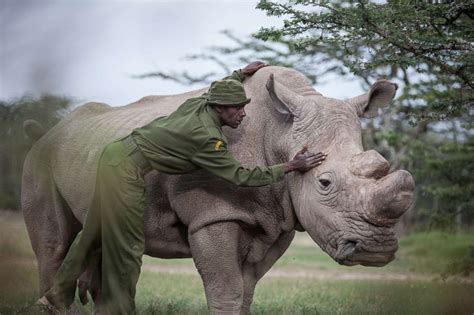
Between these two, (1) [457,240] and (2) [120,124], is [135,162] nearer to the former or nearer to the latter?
(2) [120,124]

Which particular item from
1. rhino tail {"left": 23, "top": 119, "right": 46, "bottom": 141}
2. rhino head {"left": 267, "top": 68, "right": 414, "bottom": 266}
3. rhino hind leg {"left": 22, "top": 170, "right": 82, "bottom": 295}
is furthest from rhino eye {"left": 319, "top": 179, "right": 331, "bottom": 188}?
rhino hind leg {"left": 22, "top": 170, "right": 82, "bottom": 295}

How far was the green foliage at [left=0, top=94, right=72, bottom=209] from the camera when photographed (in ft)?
16.9

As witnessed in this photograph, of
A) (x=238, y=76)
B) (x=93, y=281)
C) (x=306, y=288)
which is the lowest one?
(x=306, y=288)

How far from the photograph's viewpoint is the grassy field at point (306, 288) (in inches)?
255

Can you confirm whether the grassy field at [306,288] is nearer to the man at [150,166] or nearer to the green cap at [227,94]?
the man at [150,166]

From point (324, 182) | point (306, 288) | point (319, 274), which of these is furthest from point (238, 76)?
point (319, 274)

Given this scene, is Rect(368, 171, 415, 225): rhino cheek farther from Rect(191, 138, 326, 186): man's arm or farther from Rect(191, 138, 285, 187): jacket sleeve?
Rect(191, 138, 285, 187): jacket sleeve

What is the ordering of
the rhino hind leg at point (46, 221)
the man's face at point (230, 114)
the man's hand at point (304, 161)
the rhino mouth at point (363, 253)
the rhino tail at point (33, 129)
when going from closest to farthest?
the rhino mouth at point (363, 253)
the man's hand at point (304, 161)
the rhino tail at point (33, 129)
the man's face at point (230, 114)
the rhino hind leg at point (46, 221)

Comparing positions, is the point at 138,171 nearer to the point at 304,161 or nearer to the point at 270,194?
the point at 270,194

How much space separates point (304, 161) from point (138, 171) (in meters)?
1.23

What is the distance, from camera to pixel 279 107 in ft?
20.9

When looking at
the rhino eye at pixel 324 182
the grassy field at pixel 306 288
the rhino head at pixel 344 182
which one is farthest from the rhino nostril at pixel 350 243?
the grassy field at pixel 306 288

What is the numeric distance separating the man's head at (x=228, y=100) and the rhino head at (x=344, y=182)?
1.08 feet

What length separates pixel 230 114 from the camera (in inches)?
241
